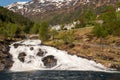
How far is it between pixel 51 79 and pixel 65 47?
59050mm

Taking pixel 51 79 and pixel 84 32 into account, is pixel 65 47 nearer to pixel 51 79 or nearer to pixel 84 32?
pixel 84 32

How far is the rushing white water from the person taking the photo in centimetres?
13150

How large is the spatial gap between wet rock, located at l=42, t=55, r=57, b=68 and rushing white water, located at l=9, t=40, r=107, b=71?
2.22 ft

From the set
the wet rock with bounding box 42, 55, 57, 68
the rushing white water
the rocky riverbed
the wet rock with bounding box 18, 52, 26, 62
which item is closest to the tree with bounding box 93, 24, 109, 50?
the rushing white water

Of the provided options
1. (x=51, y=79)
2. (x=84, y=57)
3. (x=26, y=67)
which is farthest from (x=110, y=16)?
(x=51, y=79)

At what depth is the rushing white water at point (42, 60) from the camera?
13150 cm

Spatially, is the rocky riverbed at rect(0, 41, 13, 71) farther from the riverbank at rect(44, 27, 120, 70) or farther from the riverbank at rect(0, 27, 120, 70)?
the riverbank at rect(44, 27, 120, 70)

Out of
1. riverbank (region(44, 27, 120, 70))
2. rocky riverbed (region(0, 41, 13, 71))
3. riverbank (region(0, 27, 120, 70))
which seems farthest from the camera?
riverbank (region(44, 27, 120, 70))

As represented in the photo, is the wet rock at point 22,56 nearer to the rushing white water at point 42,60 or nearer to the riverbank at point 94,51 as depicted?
the rushing white water at point 42,60

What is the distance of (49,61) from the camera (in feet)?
453

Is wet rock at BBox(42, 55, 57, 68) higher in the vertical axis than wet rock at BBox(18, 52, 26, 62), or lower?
lower

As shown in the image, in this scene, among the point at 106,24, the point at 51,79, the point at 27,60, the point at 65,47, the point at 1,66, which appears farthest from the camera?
the point at 106,24

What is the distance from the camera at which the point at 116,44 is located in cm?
16450

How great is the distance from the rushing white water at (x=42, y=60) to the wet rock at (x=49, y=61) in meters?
0.68
